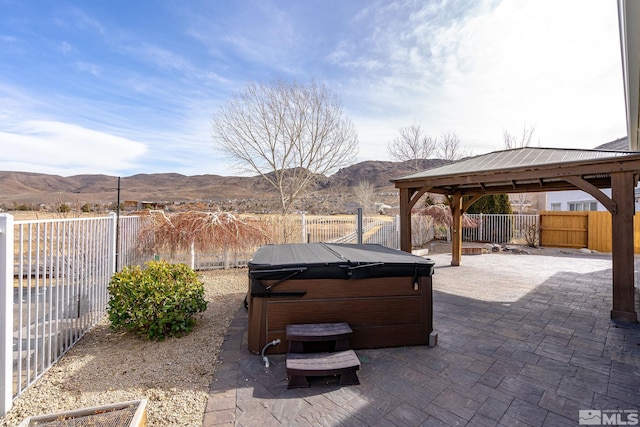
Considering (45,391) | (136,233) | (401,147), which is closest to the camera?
(45,391)

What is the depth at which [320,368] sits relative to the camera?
7.93ft

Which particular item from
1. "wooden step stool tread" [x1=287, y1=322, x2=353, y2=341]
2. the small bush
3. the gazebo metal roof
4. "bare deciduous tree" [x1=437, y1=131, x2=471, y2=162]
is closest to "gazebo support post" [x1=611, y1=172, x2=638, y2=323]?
the gazebo metal roof

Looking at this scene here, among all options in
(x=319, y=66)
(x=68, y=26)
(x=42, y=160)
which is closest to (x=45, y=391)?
(x=68, y=26)

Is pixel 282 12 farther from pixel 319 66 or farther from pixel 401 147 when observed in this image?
pixel 401 147

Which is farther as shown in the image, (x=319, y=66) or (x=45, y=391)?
(x=319, y=66)

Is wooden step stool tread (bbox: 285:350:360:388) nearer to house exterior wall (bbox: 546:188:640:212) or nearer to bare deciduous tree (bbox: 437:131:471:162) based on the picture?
house exterior wall (bbox: 546:188:640:212)

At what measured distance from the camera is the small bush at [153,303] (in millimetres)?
3227

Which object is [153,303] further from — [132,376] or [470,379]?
[470,379]

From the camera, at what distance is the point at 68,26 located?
20.0ft

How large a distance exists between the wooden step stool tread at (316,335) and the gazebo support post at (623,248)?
4306 mm

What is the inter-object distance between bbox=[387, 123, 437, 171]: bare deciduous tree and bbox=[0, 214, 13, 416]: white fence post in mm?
21631

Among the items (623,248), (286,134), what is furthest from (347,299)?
(286,134)

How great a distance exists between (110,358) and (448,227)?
1330 cm

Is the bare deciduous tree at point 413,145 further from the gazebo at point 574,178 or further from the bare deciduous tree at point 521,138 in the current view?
the gazebo at point 574,178
